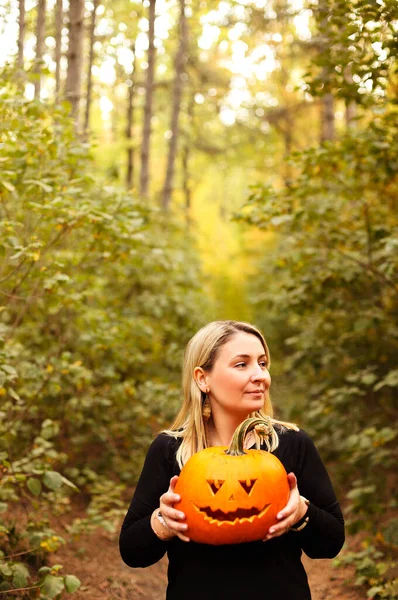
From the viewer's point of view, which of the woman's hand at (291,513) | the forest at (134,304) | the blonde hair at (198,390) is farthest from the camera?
the forest at (134,304)

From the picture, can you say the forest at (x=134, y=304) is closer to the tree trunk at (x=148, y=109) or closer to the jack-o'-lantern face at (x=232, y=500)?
the tree trunk at (x=148, y=109)

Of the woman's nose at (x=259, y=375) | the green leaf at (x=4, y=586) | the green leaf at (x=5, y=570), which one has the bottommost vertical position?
the green leaf at (x=4, y=586)

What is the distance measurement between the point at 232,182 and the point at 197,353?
43789 millimetres

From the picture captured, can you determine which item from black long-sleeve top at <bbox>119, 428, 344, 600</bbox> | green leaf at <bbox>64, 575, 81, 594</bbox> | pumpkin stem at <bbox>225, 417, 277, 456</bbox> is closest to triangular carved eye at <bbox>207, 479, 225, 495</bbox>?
pumpkin stem at <bbox>225, 417, 277, 456</bbox>

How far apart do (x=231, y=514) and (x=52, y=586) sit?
4.97 feet

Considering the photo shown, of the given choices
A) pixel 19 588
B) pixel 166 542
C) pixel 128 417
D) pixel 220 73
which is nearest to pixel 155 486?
pixel 166 542

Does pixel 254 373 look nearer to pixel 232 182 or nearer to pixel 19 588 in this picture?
pixel 19 588

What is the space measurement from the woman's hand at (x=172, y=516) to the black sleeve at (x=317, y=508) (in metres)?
0.44

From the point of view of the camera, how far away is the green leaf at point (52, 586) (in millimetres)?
3307

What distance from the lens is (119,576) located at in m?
5.06

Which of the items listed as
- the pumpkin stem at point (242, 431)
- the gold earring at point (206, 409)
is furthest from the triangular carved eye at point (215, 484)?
the gold earring at point (206, 409)

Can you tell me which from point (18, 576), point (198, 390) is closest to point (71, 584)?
point (18, 576)

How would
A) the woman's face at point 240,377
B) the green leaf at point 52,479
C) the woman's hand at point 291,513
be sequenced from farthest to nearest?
the green leaf at point 52,479 → the woman's face at point 240,377 → the woman's hand at point 291,513

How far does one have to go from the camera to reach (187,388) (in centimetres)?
272
